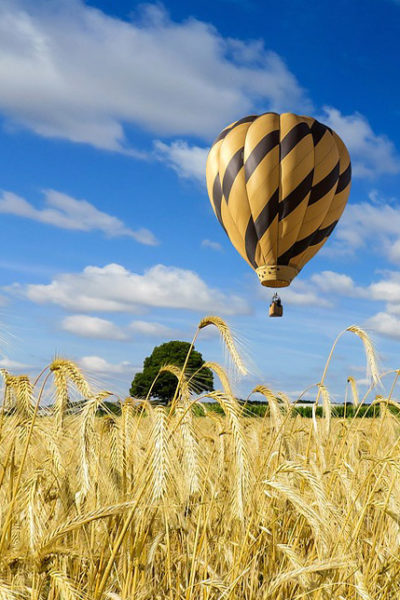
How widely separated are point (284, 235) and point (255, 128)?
2505 mm

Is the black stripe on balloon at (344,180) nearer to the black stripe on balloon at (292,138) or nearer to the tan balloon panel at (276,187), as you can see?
the tan balloon panel at (276,187)

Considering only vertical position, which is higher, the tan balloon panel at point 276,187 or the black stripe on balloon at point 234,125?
the black stripe on balloon at point 234,125

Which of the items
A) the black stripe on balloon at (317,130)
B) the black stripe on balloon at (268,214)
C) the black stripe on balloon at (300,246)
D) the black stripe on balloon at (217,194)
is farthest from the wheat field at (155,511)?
the black stripe on balloon at (317,130)

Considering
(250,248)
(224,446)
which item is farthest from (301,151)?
(224,446)

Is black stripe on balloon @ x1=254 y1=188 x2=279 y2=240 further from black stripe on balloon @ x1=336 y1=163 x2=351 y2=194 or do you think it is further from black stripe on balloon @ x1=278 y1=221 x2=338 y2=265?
black stripe on balloon @ x1=336 y1=163 x2=351 y2=194

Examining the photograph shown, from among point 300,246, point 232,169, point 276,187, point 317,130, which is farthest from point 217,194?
point 317,130

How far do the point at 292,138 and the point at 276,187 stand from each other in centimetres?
118

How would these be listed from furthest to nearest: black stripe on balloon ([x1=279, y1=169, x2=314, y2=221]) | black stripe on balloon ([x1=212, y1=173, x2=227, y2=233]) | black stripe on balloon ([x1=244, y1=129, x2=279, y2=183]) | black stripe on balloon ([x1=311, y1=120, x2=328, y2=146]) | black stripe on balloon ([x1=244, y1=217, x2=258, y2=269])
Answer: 1. black stripe on balloon ([x1=212, y1=173, x2=227, y2=233])
2. black stripe on balloon ([x1=311, y1=120, x2=328, y2=146])
3. black stripe on balloon ([x1=244, y1=217, x2=258, y2=269])
4. black stripe on balloon ([x1=279, y1=169, x2=314, y2=221])
5. black stripe on balloon ([x1=244, y1=129, x2=279, y2=183])

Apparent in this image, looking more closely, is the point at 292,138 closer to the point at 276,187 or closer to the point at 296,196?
Answer: the point at 276,187

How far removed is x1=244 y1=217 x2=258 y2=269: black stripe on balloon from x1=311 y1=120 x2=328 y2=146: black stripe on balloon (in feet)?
7.87

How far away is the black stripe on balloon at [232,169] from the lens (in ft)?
45.4

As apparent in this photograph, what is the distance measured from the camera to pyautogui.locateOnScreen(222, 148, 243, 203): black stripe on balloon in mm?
13852

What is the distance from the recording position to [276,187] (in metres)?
13.8

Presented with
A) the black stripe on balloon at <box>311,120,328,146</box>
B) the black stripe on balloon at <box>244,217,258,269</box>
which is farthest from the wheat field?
the black stripe on balloon at <box>311,120,328,146</box>
